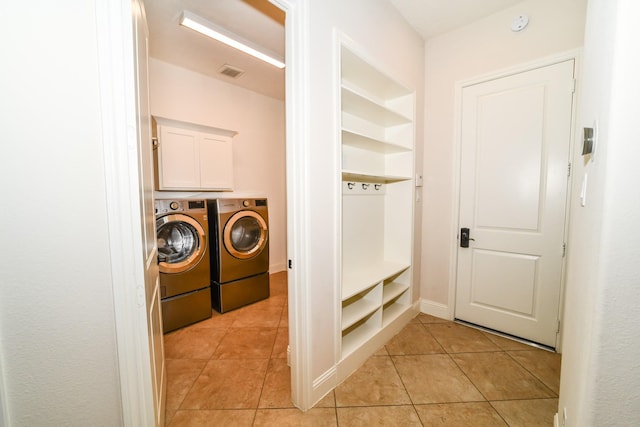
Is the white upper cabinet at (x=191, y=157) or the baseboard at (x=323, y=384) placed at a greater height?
the white upper cabinet at (x=191, y=157)

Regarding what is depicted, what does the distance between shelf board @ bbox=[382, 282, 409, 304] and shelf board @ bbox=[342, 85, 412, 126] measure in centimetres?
165

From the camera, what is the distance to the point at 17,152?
64 cm

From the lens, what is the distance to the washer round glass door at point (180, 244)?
2250 millimetres

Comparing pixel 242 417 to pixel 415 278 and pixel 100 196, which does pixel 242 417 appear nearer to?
pixel 100 196

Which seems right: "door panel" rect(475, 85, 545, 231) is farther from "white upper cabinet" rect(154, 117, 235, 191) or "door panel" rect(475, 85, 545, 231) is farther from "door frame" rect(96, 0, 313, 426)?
"white upper cabinet" rect(154, 117, 235, 191)

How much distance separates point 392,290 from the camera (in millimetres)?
2336

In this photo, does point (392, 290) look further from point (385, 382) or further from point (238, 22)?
point (238, 22)

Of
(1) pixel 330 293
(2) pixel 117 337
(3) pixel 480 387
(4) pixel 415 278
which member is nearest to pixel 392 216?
(4) pixel 415 278

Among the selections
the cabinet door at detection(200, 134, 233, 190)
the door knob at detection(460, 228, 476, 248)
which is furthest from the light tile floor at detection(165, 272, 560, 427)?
the cabinet door at detection(200, 134, 233, 190)

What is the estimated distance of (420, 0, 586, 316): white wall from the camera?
6.21 ft

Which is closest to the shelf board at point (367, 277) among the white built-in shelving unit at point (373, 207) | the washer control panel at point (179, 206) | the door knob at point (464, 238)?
the white built-in shelving unit at point (373, 207)

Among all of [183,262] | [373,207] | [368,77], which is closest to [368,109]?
[368,77]

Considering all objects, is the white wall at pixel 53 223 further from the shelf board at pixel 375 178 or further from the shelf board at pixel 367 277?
the shelf board at pixel 375 178

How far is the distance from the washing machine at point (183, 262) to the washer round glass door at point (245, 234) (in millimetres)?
235
